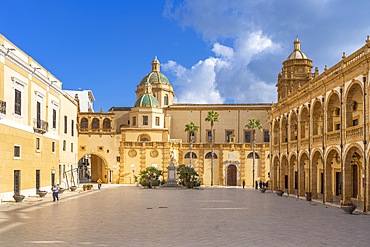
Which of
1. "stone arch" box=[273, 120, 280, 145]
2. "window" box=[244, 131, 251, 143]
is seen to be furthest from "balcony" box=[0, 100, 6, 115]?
"window" box=[244, 131, 251, 143]

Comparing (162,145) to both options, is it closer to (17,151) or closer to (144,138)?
(144,138)

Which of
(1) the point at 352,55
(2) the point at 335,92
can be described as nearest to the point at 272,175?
(2) the point at 335,92

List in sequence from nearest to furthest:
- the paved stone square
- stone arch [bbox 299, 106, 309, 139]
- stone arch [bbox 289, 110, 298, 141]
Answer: the paved stone square, stone arch [bbox 299, 106, 309, 139], stone arch [bbox 289, 110, 298, 141]

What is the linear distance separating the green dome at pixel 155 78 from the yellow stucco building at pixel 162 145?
4328 mm

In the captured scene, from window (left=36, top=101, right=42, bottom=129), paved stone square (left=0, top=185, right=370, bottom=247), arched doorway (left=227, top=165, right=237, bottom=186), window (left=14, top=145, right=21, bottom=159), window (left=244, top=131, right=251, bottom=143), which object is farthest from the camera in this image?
window (left=244, top=131, right=251, bottom=143)

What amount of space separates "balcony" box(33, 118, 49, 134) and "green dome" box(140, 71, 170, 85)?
42058 millimetres

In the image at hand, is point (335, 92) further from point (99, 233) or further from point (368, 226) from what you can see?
point (99, 233)

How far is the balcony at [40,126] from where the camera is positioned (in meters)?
36.9

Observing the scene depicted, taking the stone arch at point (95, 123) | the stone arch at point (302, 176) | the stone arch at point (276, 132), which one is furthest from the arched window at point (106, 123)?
the stone arch at point (302, 176)

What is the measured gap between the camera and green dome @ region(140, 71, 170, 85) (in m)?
81.1

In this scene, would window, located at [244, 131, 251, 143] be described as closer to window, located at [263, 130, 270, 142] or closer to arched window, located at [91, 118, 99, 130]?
window, located at [263, 130, 270, 142]

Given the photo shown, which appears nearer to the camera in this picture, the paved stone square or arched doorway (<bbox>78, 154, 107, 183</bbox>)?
the paved stone square

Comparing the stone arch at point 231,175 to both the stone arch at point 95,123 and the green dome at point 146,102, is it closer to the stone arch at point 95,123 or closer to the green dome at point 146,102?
the green dome at point 146,102

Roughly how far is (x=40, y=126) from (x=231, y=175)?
36.2 metres
